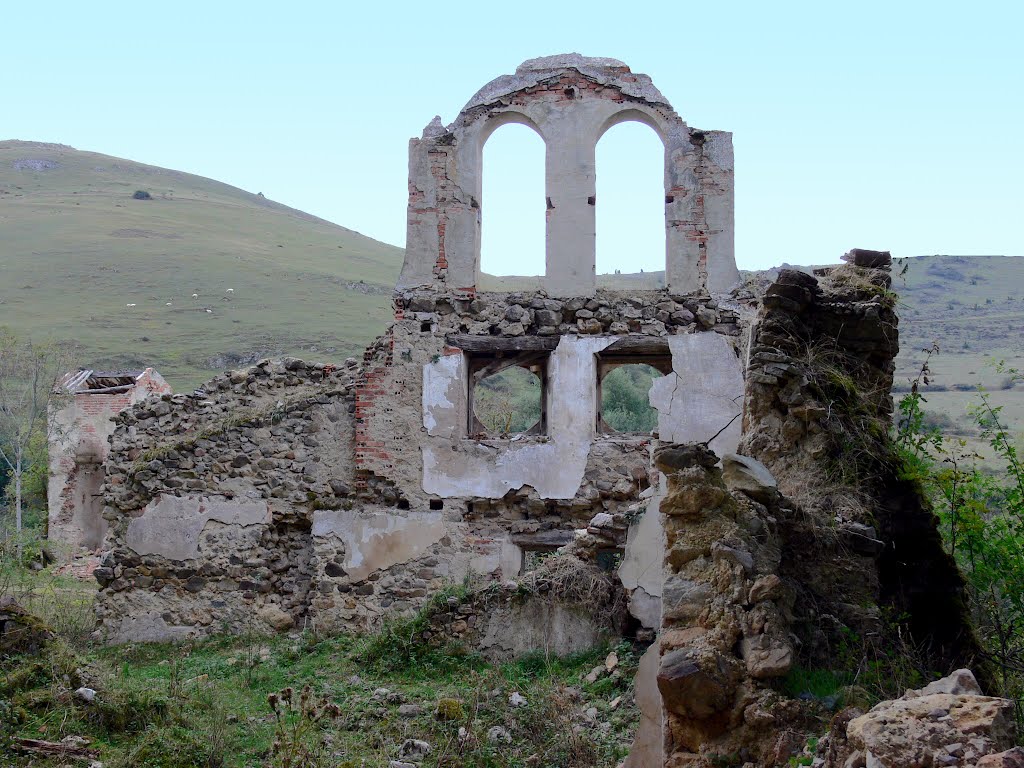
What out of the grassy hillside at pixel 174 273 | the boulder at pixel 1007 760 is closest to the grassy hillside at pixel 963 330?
the grassy hillside at pixel 174 273

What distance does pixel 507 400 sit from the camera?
95.2ft

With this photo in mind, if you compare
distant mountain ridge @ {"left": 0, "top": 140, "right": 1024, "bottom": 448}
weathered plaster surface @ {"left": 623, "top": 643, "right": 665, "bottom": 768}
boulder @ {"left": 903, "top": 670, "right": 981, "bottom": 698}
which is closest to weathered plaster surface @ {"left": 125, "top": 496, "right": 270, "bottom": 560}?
weathered plaster surface @ {"left": 623, "top": 643, "right": 665, "bottom": 768}

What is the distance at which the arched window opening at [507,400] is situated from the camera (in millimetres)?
12914

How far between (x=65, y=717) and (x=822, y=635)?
5465 mm

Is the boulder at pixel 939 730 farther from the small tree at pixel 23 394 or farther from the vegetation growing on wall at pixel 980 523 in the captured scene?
the small tree at pixel 23 394

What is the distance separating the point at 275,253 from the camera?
66125 millimetres

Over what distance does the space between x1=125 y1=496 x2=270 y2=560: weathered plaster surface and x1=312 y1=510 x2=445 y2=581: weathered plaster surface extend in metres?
0.91

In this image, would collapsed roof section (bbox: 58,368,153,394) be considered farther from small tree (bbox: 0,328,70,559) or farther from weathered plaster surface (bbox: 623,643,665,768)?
weathered plaster surface (bbox: 623,643,665,768)

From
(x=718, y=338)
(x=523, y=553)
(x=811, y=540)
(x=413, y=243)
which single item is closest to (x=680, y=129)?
(x=718, y=338)

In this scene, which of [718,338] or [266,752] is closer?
[266,752]

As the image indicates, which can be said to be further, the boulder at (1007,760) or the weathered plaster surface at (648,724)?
the weathered plaster surface at (648,724)

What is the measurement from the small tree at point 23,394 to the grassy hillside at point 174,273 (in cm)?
845

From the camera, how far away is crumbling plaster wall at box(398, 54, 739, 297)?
41.8 feet

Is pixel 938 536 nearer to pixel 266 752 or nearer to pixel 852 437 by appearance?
pixel 852 437
